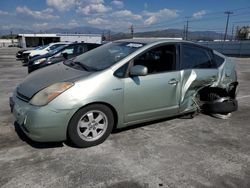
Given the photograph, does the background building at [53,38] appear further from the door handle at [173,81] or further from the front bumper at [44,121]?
the front bumper at [44,121]

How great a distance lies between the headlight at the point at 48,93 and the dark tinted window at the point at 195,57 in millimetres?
2093

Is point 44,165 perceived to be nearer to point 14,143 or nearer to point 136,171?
point 14,143

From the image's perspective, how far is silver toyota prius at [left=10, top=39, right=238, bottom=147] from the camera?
3.15 meters

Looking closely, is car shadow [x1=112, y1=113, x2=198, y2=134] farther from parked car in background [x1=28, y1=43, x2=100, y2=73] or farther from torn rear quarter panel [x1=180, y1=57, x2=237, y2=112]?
parked car in background [x1=28, y1=43, x2=100, y2=73]

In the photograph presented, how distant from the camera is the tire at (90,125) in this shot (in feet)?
10.8

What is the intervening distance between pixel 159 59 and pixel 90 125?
63.3 inches

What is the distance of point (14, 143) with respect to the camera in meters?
3.56

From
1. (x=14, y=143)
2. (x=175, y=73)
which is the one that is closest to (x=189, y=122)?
(x=175, y=73)

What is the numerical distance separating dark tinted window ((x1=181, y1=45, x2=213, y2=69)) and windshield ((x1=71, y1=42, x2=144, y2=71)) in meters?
0.86

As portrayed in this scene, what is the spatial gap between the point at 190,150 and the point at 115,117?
1194 mm

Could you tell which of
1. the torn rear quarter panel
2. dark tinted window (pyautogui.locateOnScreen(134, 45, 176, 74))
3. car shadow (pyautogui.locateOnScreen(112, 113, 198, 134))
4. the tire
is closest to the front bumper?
the tire

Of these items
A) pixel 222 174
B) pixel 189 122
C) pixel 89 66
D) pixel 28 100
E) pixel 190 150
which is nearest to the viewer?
pixel 222 174

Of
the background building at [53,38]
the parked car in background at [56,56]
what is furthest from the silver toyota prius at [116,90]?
the background building at [53,38]

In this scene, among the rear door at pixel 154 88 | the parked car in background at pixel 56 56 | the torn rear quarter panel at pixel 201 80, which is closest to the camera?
the rear door at pixel 154 88
